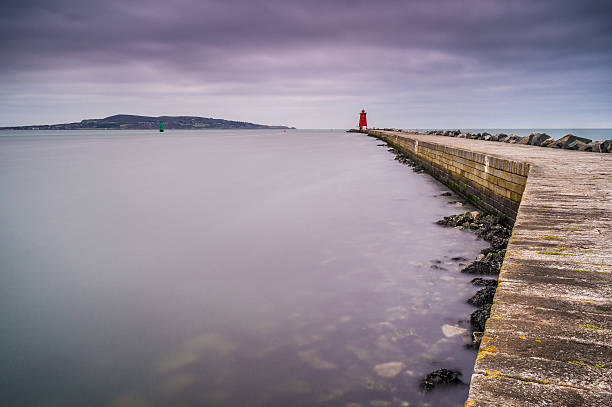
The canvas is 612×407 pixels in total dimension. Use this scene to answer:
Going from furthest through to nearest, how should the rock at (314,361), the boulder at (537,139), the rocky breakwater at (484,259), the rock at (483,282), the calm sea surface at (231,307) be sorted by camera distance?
the boulder at (537,139) < the rock at (483,282) < the rocky breakwater at (484,259) < the rock at (314,361) < the calm sea surface at (231,307)

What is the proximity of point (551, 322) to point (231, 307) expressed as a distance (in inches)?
129

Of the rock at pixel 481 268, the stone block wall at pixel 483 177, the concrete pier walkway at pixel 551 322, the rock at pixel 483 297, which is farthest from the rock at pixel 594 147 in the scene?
the concrete pier walkway at pixel 551 322

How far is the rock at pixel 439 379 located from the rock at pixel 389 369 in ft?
0.67

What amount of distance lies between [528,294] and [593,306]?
245 millimetres

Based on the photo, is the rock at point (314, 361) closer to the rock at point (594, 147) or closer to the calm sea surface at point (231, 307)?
the calm sea surface at point (231, 307)

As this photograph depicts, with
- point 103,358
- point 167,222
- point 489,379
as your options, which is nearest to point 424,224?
point 167,222

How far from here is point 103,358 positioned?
3354 millimetres

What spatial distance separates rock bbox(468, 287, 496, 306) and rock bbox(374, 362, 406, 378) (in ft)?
4.34

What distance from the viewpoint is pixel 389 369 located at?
304cm

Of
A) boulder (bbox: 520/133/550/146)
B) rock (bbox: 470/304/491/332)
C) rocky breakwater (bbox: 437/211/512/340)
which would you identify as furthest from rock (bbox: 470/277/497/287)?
boulder (bbox: 520/133/550/146)

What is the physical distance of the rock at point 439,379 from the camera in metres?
2.85

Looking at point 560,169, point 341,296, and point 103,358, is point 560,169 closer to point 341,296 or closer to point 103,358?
point 341,296

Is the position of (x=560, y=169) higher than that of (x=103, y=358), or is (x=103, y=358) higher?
(x=560, y=169)

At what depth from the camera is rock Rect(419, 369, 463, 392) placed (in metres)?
2.85
